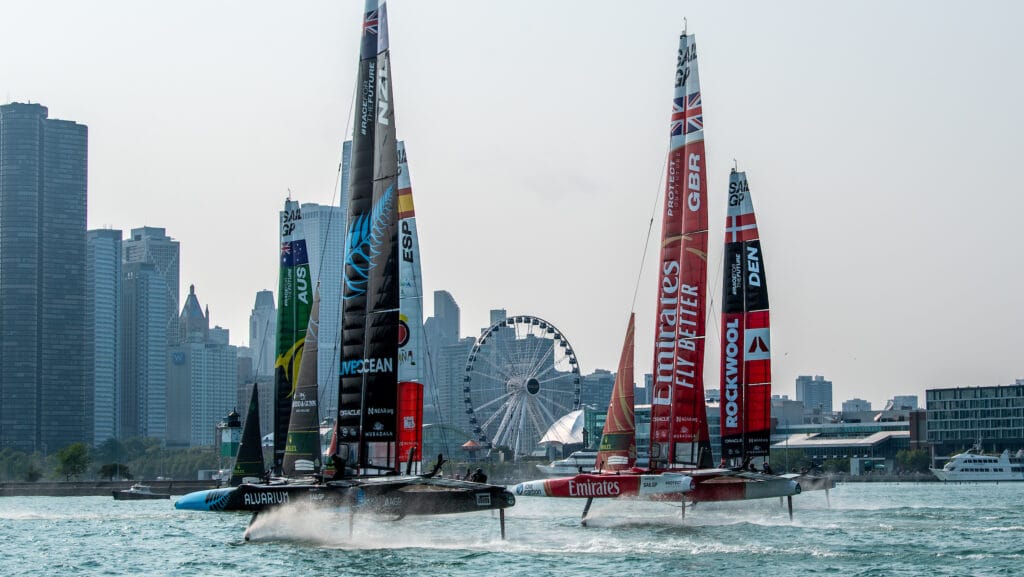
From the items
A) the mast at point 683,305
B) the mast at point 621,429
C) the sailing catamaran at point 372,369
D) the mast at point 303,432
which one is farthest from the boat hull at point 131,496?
the sailing catamaran at point 372,369

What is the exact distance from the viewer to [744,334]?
165 feet

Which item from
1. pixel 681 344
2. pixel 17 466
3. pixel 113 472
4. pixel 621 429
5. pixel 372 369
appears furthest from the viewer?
pixel 17 466

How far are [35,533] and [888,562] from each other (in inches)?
1197

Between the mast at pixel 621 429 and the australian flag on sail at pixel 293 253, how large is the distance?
1235cm

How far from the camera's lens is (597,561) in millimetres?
34000

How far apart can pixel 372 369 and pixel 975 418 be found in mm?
149536

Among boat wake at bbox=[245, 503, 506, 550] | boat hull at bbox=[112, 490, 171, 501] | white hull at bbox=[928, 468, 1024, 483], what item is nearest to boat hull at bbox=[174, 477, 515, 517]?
boat wake at bbox=[245, 503, 506, 550]

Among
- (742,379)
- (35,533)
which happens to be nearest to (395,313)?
(742,379)

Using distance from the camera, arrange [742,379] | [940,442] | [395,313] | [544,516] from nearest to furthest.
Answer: [395,313] < [742,379] < [544,516] < [940,442]

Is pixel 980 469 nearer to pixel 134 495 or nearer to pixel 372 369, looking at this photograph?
pixel 134 495

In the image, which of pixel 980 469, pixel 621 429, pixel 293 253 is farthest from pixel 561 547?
pixel 980 469

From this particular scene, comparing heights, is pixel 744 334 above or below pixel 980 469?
above

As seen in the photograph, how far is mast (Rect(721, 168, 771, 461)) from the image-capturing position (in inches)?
1954

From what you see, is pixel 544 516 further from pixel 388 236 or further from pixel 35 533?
pixel 388 236
